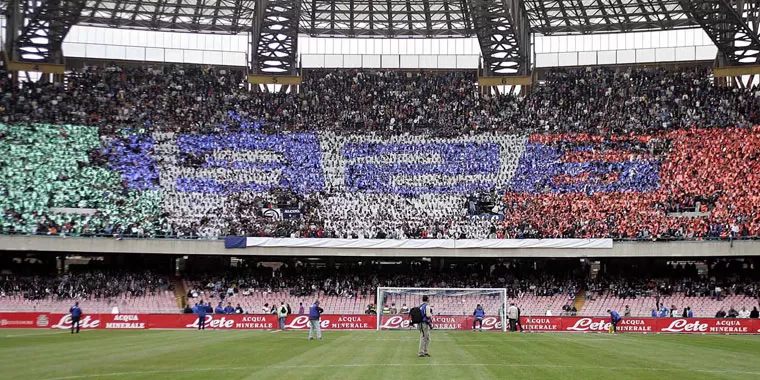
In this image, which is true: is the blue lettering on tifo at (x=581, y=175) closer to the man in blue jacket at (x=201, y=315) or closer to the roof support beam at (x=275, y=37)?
the roof support beam at (x=275, y=37)

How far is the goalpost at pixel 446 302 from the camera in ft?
161

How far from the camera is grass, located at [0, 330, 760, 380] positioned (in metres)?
19.5

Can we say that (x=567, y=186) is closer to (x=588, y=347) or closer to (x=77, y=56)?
(x=588, y=347)

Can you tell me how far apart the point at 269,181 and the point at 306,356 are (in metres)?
41.5

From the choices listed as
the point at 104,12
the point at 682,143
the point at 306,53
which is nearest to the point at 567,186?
the point at 682,143

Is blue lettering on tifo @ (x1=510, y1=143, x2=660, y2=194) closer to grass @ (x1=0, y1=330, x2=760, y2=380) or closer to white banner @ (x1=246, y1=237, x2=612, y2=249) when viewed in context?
white banner @ (x1=246, y1=237, x2=612, y2=249)

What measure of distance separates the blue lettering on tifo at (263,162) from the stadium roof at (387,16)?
11.3m

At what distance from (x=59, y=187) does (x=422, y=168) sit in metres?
26.1

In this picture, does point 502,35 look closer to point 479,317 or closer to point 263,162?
point 263,162

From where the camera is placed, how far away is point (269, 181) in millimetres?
65750

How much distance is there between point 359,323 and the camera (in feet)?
160

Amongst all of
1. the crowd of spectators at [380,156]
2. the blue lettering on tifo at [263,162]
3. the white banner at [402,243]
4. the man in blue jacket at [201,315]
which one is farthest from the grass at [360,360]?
the blue lettering on tifo at [263,162]

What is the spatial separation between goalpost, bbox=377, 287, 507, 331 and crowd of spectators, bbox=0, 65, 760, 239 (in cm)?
905

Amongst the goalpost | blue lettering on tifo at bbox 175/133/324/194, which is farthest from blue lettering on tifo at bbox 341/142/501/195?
the goalpost
